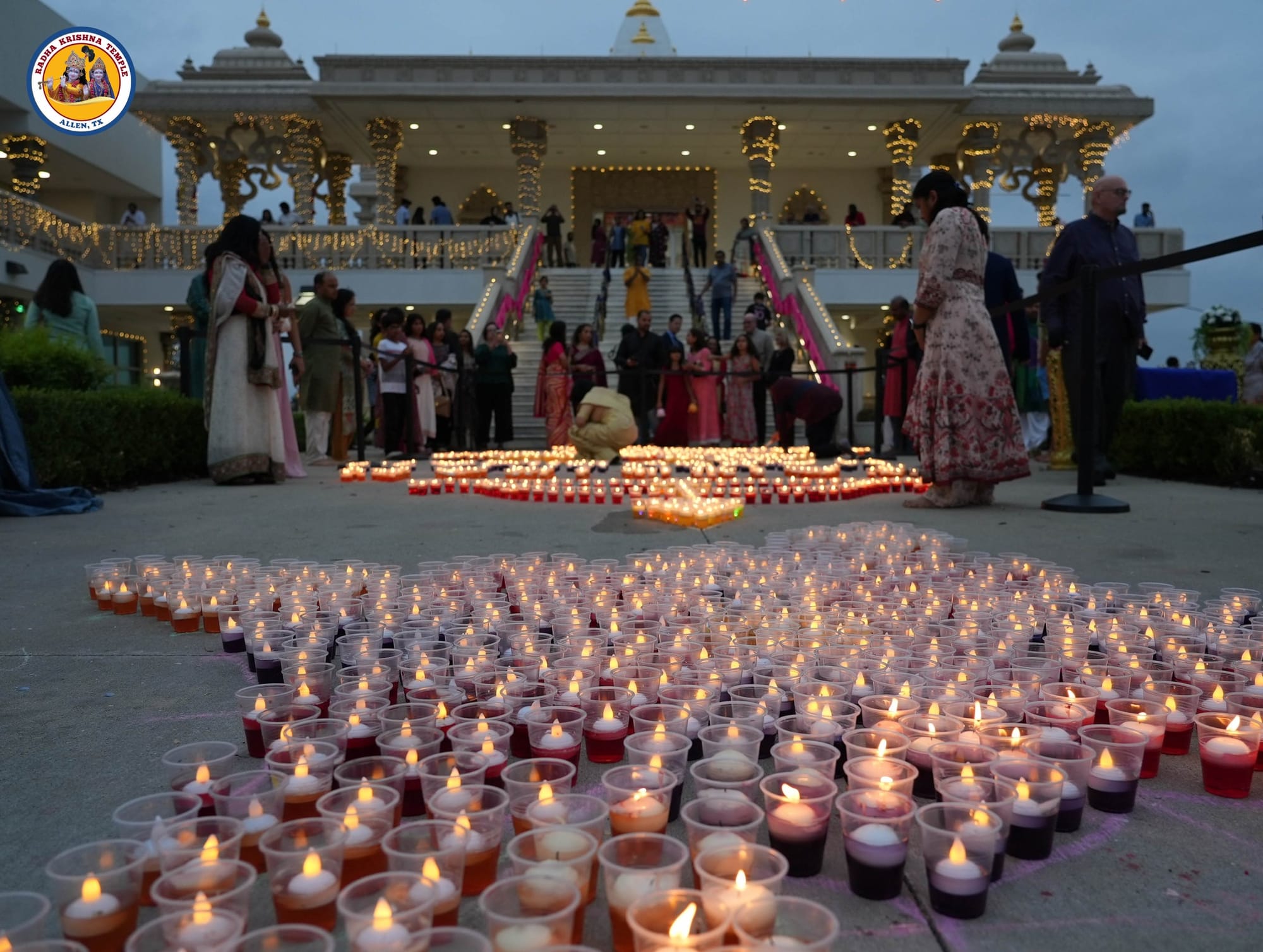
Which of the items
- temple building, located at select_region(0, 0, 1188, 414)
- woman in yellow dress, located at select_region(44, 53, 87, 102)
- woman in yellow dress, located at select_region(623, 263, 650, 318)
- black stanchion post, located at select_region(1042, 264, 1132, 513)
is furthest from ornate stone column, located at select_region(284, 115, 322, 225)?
black stanchion post, located at select_region(1042, 264, 1132, 513)

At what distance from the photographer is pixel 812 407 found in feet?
34.0

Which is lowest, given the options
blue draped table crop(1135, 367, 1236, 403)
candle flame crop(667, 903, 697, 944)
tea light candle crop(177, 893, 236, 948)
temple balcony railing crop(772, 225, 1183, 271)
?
tea light candle crop(177, 893, 236, 948)

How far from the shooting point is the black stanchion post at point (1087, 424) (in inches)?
228

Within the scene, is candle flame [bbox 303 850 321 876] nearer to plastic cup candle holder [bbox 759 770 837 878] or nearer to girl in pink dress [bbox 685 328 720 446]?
plastic cup candle holder [bbox 759 770 837 878]

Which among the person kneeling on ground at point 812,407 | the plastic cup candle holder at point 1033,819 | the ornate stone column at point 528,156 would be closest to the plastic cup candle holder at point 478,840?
the plastic cup candle holder at point 1033,819

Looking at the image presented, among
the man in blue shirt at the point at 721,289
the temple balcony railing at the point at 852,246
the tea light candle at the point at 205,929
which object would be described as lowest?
the tea light candle at the point at 205,929

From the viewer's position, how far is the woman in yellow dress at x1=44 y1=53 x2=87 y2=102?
21.4 metres

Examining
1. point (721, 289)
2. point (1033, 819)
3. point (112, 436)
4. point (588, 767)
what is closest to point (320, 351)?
point (112, 436)

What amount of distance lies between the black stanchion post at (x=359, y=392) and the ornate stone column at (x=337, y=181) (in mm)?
16653

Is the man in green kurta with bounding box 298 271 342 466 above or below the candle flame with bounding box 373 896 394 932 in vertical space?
above

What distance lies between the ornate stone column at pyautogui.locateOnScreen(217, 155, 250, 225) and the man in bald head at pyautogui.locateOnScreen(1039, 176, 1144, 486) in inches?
849

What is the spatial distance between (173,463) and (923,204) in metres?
6.40

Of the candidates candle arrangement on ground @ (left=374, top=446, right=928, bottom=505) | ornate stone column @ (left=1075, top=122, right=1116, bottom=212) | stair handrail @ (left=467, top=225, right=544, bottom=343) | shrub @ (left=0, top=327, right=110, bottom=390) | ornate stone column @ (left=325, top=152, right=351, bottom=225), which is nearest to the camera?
candle arrangement on ground @ (left=374, top=446, right=928, bottom=505)

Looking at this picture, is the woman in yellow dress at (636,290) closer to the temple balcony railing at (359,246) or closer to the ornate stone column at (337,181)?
the temple balcony railing at (359,246)
